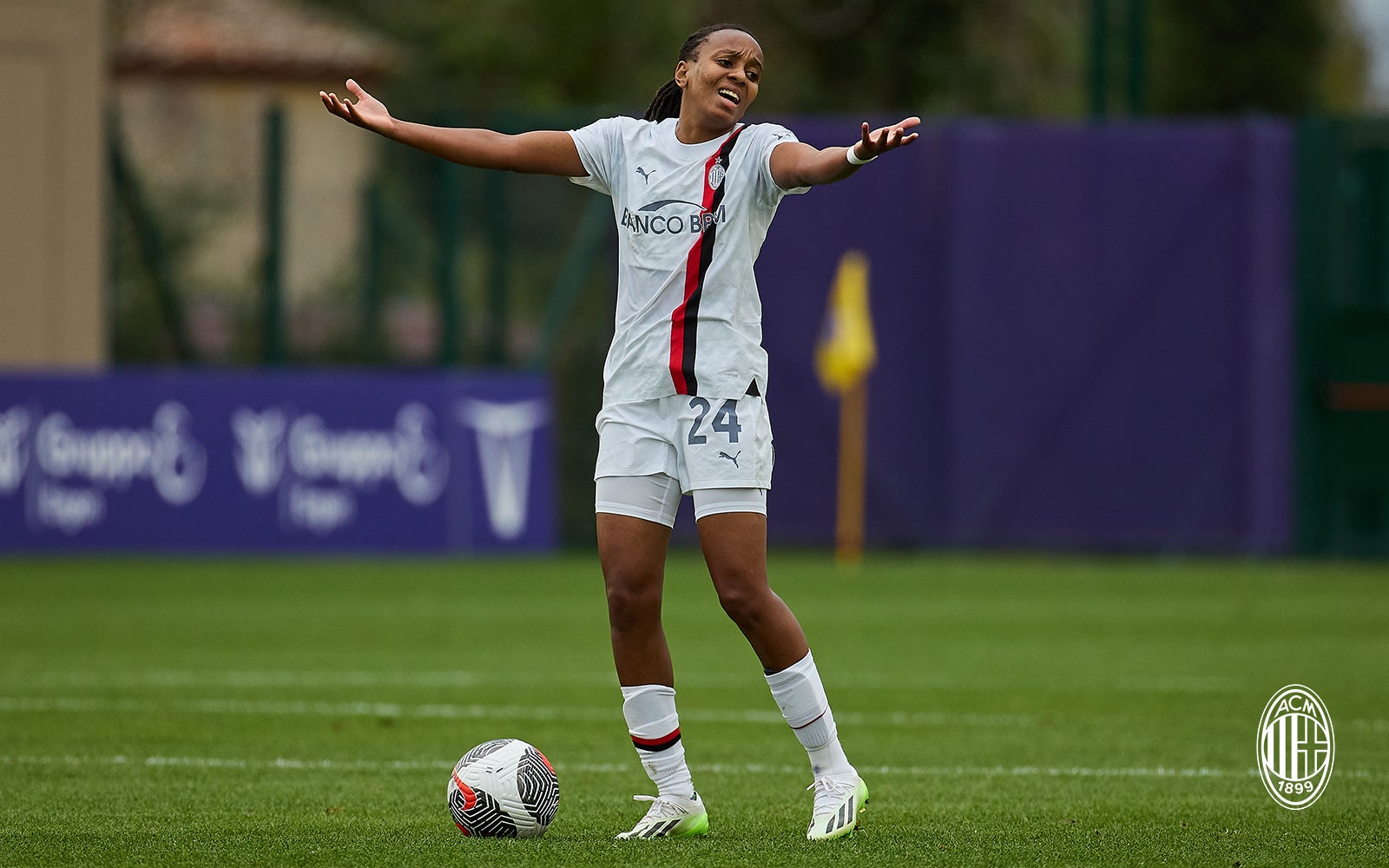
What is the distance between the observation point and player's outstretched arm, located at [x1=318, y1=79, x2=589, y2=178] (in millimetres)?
6355

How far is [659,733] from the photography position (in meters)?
6.39

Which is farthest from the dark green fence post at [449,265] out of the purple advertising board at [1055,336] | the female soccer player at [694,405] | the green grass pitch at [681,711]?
the female soccer player at [694,405]

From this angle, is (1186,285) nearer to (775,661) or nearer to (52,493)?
(52,493)

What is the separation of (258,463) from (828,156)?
515 inches

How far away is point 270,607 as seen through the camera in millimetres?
14781

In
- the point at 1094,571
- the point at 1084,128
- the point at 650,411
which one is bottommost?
the point at 1094,571

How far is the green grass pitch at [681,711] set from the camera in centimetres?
629

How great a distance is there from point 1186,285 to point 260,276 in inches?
365

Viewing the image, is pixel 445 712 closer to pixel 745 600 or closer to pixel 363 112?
pixel 745 600

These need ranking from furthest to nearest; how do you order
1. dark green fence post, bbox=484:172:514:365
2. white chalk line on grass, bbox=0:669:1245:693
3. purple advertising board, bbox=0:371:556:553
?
1. dark green fence post, bbox=484:172:514:365
2. purple advertising board, bbox=0:371:556:553
3. white chalk line on grass, bbox=0:669:1245:693

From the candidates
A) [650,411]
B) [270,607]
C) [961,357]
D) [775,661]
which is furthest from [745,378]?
[961,357]

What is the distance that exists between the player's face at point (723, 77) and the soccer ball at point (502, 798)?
2.08 meters

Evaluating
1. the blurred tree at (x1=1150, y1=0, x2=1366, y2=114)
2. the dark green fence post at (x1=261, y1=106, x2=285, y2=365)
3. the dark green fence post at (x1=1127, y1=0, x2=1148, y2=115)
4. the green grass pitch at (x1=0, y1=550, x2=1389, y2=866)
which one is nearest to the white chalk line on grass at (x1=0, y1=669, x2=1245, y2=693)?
the green grass pitch at (x1=0, y1=550, x2=1389, y2=866)

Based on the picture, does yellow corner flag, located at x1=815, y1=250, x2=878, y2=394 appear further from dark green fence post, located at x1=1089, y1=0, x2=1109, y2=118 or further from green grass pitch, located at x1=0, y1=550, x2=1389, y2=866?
dark green fence post, located at x1=1089, y1=0, x2=1109, y2=118
